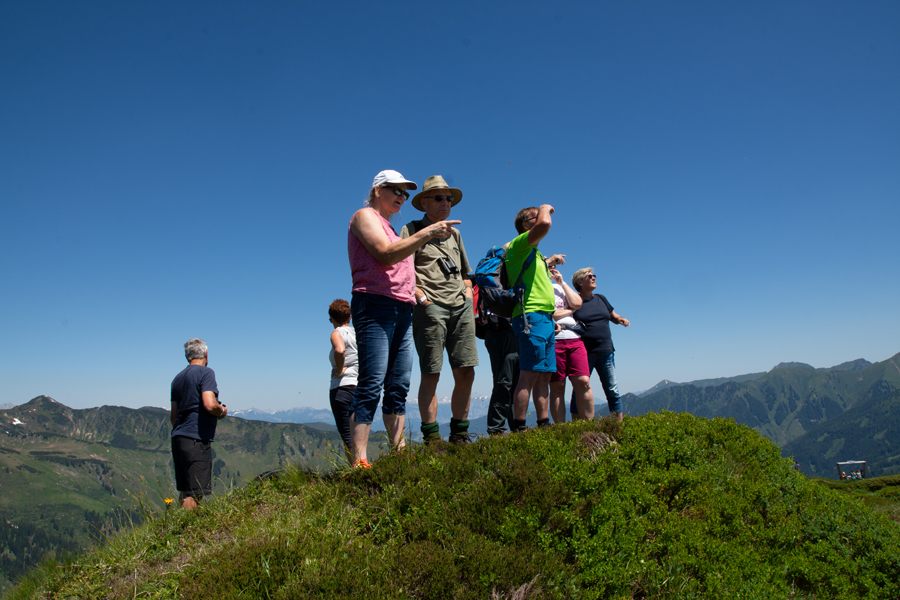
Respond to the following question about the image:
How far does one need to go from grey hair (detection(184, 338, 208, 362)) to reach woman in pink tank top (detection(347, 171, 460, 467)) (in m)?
2.67

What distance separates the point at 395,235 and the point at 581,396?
13.4ft

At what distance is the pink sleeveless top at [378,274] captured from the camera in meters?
4.56

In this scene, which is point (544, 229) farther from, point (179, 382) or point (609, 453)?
point (179, 382)

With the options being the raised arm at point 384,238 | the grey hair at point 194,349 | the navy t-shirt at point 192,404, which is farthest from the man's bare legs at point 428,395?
the grey hair at point 194,349

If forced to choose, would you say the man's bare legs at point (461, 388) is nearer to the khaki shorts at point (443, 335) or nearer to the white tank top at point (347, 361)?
the khaki shorts at point (443, 335)

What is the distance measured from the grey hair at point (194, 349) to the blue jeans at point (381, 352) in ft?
8.74

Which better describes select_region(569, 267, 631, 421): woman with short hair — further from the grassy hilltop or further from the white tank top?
the white tank top

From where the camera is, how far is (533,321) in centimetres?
593

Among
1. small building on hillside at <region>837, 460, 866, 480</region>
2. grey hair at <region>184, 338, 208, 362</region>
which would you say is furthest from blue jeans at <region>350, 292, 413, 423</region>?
small building on hillside at <region>837, 460, 866, 480</region>

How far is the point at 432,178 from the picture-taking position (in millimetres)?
6258

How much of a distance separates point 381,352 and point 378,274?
2.39ft

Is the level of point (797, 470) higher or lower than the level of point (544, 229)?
lower

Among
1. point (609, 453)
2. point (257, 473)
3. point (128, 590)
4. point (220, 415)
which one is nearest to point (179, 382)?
point (220, 415)

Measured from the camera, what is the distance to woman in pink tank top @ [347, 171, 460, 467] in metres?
4.43
